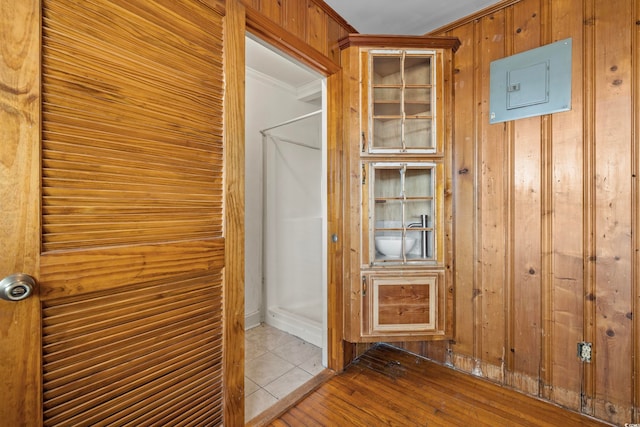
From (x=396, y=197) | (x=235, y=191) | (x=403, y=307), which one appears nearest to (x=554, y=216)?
(x=396, y=197)

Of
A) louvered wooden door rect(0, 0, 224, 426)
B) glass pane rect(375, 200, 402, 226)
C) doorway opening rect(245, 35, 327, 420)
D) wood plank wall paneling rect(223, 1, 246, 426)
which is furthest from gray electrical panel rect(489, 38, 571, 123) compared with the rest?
louvered wooden door rect(0, 0, 224, 426)

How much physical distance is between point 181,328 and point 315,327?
148 cm

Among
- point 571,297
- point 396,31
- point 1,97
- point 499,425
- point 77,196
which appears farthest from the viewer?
point 396,31

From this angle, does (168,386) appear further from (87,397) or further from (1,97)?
(1,97)

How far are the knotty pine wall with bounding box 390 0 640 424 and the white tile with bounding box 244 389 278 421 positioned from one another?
1.28 meters

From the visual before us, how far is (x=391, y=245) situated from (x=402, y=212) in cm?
24

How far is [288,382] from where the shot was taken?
1.87 m

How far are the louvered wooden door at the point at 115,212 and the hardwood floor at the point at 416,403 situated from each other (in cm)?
68

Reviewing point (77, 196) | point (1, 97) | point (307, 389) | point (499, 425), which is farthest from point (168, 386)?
point (499, 425)

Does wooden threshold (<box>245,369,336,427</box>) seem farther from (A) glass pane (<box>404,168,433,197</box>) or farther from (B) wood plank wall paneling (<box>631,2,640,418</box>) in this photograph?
(B) wood plank wall paneling (<box>631,2,640,418</box>)

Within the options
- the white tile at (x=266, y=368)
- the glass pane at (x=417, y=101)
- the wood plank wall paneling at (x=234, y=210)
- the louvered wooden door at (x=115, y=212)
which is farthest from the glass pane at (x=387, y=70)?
the white tile at (x=266, y=368)

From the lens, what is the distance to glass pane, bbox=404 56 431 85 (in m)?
2.00

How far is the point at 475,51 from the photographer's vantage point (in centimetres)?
196

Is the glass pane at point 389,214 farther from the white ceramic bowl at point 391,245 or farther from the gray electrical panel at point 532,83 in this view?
the gray electrical panel at point 532,83
